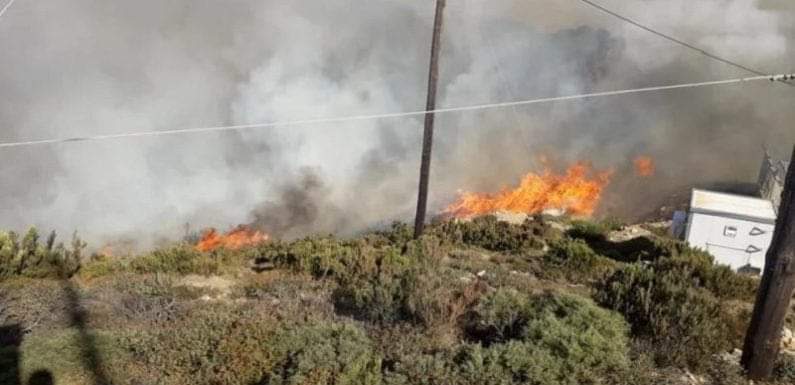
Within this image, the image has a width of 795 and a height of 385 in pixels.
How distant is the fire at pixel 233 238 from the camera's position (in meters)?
19.0

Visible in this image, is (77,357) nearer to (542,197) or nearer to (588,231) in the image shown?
(588,231)

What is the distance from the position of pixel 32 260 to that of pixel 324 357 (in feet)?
26.6

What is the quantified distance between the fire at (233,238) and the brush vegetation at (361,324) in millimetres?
5634

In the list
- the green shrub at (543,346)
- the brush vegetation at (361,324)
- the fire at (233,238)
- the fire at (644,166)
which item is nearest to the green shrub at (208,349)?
the brush vegetation at (361,324)

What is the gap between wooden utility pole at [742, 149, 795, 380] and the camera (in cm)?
773

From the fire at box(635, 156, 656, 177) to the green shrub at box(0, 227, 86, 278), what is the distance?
20.3 meters

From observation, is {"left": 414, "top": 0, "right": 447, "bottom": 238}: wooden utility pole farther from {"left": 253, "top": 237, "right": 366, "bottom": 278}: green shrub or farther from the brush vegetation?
the brush vegetation

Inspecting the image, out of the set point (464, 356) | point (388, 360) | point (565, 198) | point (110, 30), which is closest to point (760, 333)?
point (464, 356)

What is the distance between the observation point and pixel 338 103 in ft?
85.4

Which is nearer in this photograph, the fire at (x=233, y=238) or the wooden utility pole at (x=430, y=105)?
the wooden utility pole at (x=430, y=105)

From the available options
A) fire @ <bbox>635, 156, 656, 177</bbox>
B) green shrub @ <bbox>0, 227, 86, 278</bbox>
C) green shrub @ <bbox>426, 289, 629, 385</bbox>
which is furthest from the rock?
green shrub @ <bbox>0, 227, 86, 278</bbox>

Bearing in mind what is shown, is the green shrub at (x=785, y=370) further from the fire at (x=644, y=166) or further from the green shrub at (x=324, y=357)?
the fire at (x=644, y=166)

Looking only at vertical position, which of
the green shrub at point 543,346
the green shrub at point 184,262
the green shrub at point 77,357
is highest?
the green shrub at point 543,346

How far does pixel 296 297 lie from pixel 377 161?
14660mm
